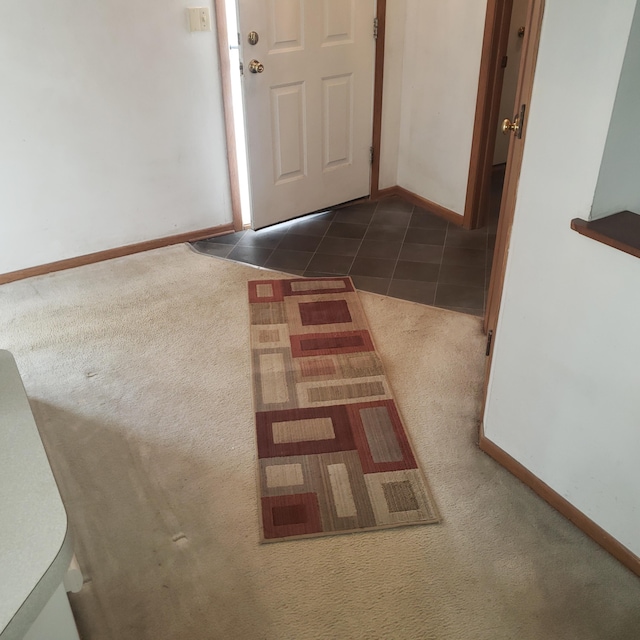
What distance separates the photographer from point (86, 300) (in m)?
3.09

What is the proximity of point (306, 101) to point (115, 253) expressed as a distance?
4.30 feet

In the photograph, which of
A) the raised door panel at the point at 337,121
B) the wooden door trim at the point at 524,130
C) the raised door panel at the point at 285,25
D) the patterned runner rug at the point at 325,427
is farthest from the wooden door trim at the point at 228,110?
the wooden door trim at the point at 524,130

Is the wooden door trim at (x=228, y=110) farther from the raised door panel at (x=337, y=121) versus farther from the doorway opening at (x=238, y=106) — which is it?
the raised door panel at (x=337, y=121)

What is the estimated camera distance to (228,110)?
3.42 meters

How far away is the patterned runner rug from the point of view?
6.44 feet

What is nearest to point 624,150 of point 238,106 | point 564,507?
point 564,507

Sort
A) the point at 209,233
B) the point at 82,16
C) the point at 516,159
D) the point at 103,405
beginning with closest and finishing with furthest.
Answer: the point at 516,159 < the point at 103,405 < the point at 82,16 < the point at 209,233

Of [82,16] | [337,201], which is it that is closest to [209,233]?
[337,201]

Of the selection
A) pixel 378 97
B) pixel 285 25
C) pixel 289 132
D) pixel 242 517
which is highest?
pixel 285 25

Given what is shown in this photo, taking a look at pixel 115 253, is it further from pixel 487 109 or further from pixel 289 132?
pixel 487 109

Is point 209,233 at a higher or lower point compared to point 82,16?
lower

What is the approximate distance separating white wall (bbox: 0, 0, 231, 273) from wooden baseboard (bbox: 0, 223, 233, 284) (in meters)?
0.03

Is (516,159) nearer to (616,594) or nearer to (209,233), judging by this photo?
(616,594)

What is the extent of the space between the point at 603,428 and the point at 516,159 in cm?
85
